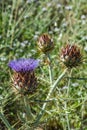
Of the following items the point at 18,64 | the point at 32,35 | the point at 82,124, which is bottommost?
the point at 82,124

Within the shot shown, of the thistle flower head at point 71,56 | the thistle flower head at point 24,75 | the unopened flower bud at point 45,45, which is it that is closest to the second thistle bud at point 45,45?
the unopened flower bud at point 45,45

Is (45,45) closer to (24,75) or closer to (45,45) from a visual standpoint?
(45,45)

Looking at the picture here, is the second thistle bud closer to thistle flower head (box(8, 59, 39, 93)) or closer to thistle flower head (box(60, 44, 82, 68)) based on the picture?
thistle flower head (box(60, 44, 82, 68))

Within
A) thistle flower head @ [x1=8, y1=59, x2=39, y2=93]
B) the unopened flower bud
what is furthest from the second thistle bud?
thistle flower head @ [x1=8, y1=59, x2=39, y2=93]

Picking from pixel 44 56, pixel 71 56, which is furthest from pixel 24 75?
pixel 44 56

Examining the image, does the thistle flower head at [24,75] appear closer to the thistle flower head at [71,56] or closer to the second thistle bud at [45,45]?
the thistle flower head at [71,56]

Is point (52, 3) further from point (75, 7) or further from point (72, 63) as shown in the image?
point (72, 63)

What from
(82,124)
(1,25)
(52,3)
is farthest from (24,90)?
(52,3)
